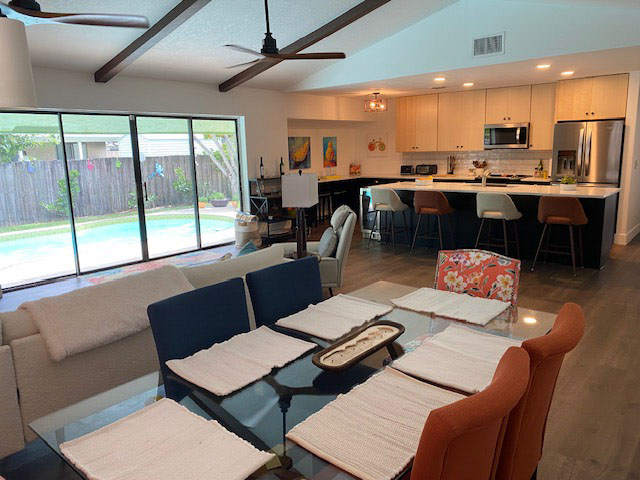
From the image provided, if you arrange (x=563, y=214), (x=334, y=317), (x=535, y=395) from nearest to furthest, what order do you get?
1. (x=535, y=395)
2. (x=334, y=317)
3. (x=563, y=214)

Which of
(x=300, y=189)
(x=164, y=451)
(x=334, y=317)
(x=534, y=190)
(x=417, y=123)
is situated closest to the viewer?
(x=164, y=451)

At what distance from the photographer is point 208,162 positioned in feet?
25.3

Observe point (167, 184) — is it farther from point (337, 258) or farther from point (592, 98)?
point (592, 98)

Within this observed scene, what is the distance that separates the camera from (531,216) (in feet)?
20.0

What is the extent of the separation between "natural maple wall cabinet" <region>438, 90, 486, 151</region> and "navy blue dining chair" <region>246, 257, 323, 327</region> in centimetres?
705

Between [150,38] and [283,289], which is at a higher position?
[150,38]

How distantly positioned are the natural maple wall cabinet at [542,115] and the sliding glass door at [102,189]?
6.43m

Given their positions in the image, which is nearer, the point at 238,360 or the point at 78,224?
the point at 238,360

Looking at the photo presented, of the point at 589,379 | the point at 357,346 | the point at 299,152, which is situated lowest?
the point at 589,379

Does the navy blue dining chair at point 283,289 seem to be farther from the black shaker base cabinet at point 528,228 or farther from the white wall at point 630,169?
the white wall at point 630,169

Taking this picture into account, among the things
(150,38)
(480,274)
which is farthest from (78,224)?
(480,274)

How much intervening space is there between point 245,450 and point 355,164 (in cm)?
1009

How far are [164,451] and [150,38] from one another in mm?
4877

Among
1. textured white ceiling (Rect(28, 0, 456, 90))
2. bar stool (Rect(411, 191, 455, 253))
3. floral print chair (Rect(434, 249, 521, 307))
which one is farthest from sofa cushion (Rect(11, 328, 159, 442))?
bar stool (Rect(411, 191, 455, 253))
